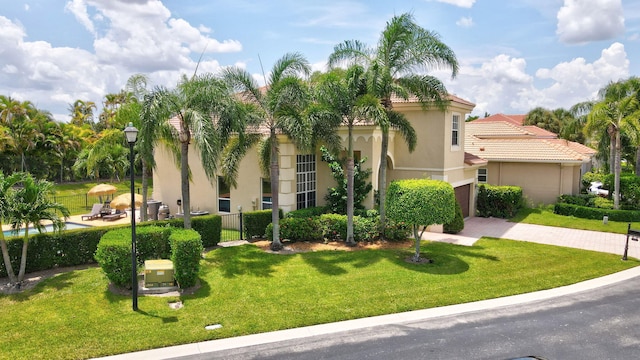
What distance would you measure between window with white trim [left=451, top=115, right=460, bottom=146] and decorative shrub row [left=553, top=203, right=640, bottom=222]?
819 cm

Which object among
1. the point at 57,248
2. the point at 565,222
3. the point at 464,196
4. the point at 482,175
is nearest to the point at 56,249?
the point at 57,248

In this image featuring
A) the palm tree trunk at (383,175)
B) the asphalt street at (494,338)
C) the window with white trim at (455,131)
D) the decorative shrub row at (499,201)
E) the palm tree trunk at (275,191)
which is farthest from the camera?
the decorative shrub row at (499,201)

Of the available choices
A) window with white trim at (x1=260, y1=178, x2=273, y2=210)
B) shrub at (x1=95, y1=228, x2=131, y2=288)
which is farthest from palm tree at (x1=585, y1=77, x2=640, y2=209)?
shrub at (x1=95, y1=228, x2=131, y2=288)

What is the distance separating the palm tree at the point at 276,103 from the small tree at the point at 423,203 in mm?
3778

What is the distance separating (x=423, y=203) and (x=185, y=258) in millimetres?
7534

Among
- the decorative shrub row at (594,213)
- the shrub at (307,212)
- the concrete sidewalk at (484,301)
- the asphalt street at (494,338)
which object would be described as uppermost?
the shrub at (307,212)

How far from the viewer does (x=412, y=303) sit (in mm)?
10984

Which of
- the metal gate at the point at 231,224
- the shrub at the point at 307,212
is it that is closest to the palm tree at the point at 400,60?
the shrub at the point at 307,212

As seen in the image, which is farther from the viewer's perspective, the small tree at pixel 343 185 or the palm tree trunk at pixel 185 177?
the small tree at pixel 343 185

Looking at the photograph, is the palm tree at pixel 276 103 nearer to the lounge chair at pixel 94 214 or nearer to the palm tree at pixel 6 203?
the palm tree at pixel 6 203

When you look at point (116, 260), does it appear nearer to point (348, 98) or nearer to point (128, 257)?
point (128, 257)

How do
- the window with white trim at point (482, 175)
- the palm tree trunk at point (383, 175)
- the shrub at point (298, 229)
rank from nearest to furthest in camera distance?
the palm tree trunk at point (383, 175) < the shrub at point (298, 229) < the window with white trim at point (482, 175)

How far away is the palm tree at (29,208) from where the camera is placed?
35.8 ft

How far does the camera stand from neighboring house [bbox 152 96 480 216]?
18906 mm
